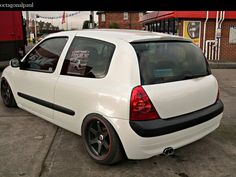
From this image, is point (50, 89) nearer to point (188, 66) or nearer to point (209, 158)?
point (188, 66)

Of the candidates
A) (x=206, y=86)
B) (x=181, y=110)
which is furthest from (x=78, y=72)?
(x=206, y=86)

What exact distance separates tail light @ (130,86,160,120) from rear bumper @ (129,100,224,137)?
61mm

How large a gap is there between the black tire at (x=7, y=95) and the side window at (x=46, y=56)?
2.90 feet

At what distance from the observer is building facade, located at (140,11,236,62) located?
1131 centimetres

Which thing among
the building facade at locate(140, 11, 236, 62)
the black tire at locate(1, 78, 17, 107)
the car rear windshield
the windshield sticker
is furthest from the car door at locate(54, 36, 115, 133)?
the building facade at locate(140, 11, 236, 62)

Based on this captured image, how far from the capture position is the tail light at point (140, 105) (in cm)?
260

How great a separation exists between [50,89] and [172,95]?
175 cm

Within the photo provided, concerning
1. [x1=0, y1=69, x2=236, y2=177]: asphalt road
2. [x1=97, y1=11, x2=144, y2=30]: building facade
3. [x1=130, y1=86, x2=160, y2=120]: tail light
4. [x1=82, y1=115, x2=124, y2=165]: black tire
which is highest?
[x1=97, y1=11, x2=144, y2=30]: building facade

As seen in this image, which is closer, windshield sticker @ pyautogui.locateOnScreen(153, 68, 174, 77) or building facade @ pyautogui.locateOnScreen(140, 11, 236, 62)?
windshield sticker @ pyautogui.locateOnScreen(153, 68, 174, 77)

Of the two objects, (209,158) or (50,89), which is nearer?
(209,158)

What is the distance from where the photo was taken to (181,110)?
2844 millimetres

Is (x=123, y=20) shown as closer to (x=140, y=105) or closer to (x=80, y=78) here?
(x=80, y=78)

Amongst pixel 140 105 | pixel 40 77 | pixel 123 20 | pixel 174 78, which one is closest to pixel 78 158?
pixel 140 105

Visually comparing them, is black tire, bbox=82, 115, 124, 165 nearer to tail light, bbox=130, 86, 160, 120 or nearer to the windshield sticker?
tail light, bbox=130, 86, 160, 120
